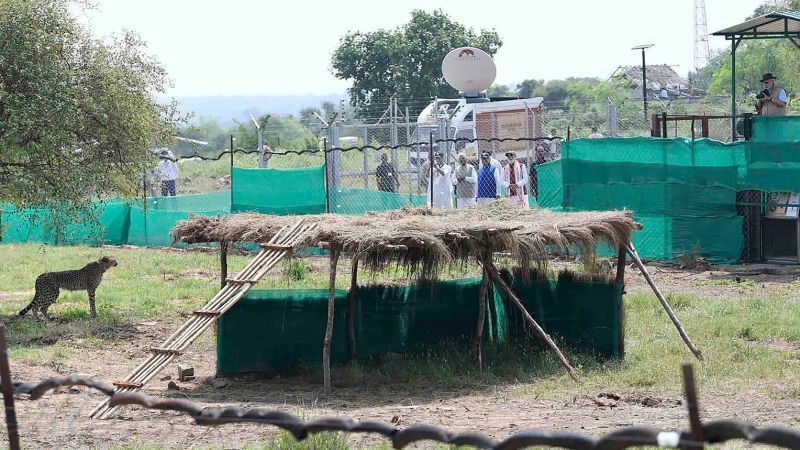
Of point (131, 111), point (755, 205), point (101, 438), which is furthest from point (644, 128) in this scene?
point (101, 438)

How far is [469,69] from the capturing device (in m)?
31.2

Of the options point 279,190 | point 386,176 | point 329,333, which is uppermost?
point 386,176

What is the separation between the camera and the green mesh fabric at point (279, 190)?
2247 centimetres

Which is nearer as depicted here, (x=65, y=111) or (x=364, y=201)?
(x=65, y=111)

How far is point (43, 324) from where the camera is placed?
49.6ft

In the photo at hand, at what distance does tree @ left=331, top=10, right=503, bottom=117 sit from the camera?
4709cm

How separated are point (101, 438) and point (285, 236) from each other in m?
3.52

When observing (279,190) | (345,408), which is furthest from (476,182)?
(345,408)

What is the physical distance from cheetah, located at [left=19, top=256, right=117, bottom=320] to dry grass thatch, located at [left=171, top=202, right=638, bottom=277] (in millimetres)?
3394

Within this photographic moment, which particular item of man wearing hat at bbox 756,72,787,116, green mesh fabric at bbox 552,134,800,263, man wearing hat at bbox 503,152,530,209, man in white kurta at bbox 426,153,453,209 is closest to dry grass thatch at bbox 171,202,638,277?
green mesh fabric at bbox 552,134,800,263

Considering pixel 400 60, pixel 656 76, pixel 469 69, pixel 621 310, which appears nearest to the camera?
pixel 621 310

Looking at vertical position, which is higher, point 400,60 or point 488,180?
point 400,60

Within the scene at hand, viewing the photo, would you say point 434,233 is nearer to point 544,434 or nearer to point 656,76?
point 544,434

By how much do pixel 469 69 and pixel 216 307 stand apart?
67.4ft
